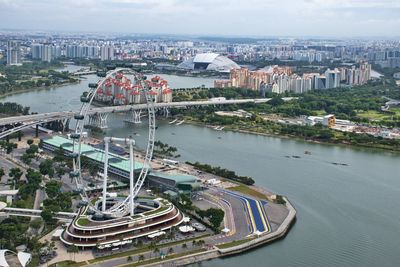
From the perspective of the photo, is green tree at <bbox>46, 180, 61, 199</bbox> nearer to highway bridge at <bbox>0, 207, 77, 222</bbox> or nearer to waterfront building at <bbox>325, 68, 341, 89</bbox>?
highway bridge at <bbox>0, 207, 77, 222</bbox>

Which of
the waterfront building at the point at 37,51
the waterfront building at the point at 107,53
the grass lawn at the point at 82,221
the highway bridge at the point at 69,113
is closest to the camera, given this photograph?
the grass lawn at the point at 82,221

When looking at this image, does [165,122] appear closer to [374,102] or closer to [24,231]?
[374,102]

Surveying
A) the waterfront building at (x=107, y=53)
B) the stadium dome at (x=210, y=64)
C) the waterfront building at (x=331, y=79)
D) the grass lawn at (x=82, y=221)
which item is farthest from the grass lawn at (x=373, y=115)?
the waterfront building at (x=107, y=53)

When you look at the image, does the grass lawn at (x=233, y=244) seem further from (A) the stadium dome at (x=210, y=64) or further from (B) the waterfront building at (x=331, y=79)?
(A) the stadium dome at (x=210, y=64)

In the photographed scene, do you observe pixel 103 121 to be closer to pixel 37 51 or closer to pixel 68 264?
pixel 68 264

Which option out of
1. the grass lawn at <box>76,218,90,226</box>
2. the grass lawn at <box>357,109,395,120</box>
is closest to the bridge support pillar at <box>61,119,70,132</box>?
the grass lawn at <box>76,218,90,226</box>

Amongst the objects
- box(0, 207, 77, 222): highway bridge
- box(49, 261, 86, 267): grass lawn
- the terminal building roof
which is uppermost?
the terminal building roof
